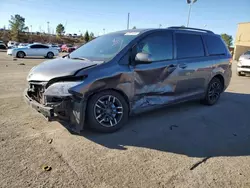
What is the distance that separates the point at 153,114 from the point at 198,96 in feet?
4.27

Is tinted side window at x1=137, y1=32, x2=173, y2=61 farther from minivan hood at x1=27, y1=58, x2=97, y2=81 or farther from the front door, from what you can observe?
minivan hood at x1=27, y1=58, x2=97, y2=81

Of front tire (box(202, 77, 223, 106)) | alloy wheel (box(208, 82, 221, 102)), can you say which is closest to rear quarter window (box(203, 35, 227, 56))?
front tire (box(202, 77, 223, 106))

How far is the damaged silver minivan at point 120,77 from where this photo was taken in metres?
3.31

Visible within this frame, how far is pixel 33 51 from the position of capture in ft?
73.3

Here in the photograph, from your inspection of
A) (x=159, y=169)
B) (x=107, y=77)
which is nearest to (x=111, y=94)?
(x=107, y=77)

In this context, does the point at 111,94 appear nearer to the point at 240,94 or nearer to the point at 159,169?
the point at 159,169

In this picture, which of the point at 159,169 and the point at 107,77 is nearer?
the point at 159,169

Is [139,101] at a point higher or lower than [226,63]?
lower

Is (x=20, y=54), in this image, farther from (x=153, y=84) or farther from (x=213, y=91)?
(x=153, y=84)

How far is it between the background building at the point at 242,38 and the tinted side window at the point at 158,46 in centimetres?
3580

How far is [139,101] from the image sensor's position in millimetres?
4016

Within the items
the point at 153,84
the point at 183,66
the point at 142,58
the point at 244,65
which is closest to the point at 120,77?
the point at 142,58

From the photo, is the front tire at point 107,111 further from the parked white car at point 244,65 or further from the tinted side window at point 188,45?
the parked white car at point 244,65

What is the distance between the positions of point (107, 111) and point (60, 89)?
0.87 metres
